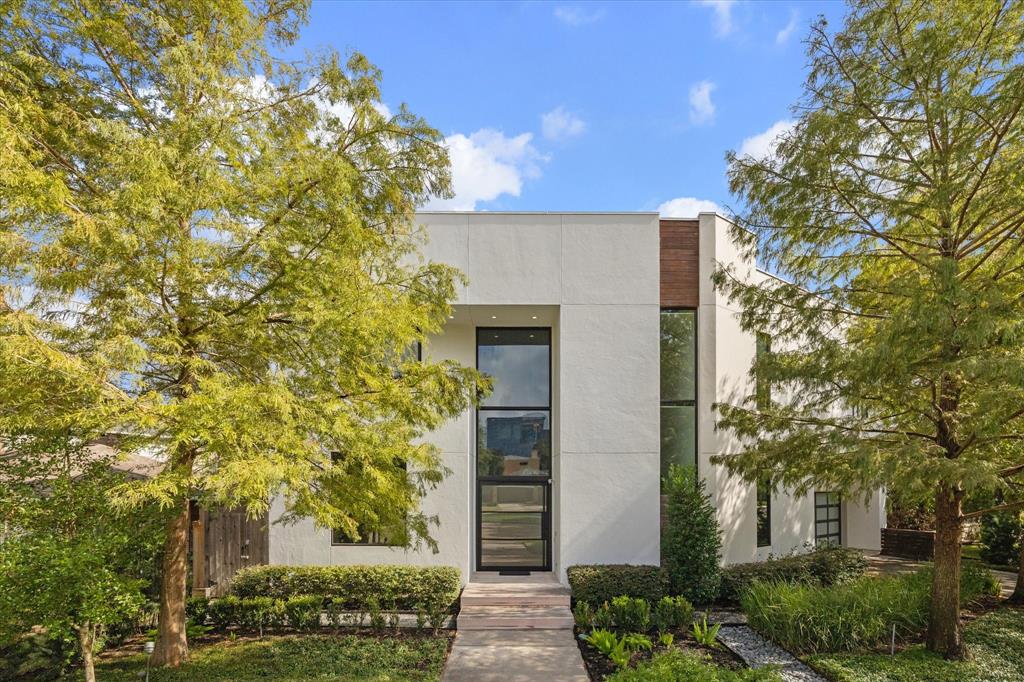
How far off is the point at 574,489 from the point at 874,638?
5.05 m

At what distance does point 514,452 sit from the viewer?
1283 centimetres

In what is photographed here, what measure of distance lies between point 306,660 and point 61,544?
389cm

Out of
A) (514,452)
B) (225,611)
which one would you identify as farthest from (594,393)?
(225,611)

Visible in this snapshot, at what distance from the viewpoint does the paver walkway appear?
805 cm

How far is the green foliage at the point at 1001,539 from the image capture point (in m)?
15.1

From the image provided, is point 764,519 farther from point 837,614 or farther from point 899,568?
point 899,568

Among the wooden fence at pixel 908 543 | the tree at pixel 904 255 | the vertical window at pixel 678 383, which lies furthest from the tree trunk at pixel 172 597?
the wooden fence at pixel 908 543

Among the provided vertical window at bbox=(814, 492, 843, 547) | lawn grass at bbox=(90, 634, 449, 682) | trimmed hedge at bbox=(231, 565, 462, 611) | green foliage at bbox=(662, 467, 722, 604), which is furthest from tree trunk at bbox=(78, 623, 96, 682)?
vertical window at bbox=(814, 492, 843, 547)

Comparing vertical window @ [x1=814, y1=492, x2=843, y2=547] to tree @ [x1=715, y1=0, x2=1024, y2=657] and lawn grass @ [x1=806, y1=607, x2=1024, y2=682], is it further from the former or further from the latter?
tree @ [x1=715, y1=0, x2=1024, y2=657]

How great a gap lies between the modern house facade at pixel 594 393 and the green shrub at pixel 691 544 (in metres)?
0.80

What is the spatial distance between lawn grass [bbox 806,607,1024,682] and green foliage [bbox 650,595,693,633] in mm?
1933

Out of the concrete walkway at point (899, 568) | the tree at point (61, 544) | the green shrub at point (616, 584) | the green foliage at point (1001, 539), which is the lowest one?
the concrete walkway at point (899, 568)

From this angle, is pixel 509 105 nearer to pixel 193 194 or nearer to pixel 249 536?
pixel 193 194

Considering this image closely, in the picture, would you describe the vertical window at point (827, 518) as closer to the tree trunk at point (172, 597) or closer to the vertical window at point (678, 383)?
the vertical window at point (678, 383)
